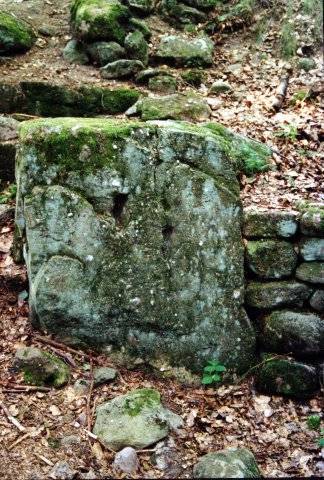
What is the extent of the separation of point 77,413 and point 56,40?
7245 millimetres

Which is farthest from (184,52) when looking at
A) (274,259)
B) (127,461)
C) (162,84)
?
(127,461)

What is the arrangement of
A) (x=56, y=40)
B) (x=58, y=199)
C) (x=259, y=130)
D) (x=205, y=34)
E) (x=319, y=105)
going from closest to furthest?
(x=58, y=199) < (x=259, y=130) < (x=319, y=105) < (x=56, y=40) < (x=205, y=34)

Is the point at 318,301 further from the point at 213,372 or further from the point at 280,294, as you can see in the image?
the point at 213,372

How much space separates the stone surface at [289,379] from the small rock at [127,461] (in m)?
1.55

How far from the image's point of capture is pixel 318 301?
4.57 meters

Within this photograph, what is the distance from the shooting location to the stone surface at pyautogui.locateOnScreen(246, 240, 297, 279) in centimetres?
467

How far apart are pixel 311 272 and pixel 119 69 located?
5.13 m

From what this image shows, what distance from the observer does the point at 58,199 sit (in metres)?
4.31

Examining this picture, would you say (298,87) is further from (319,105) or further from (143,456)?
(143,456)

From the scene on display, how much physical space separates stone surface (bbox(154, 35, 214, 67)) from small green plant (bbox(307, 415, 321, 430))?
258 inches

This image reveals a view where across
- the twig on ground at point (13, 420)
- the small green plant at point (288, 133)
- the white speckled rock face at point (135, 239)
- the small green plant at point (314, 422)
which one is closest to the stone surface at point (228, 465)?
the small green plant at point (314, 422)

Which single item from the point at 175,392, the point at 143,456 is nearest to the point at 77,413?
the point at 143,456

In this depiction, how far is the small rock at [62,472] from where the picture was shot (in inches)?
130

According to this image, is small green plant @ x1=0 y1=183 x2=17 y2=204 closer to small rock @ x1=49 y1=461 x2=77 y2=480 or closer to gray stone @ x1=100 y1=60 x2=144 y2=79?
gray stone @ x1=100 y1=60 x2=144 y2=79
